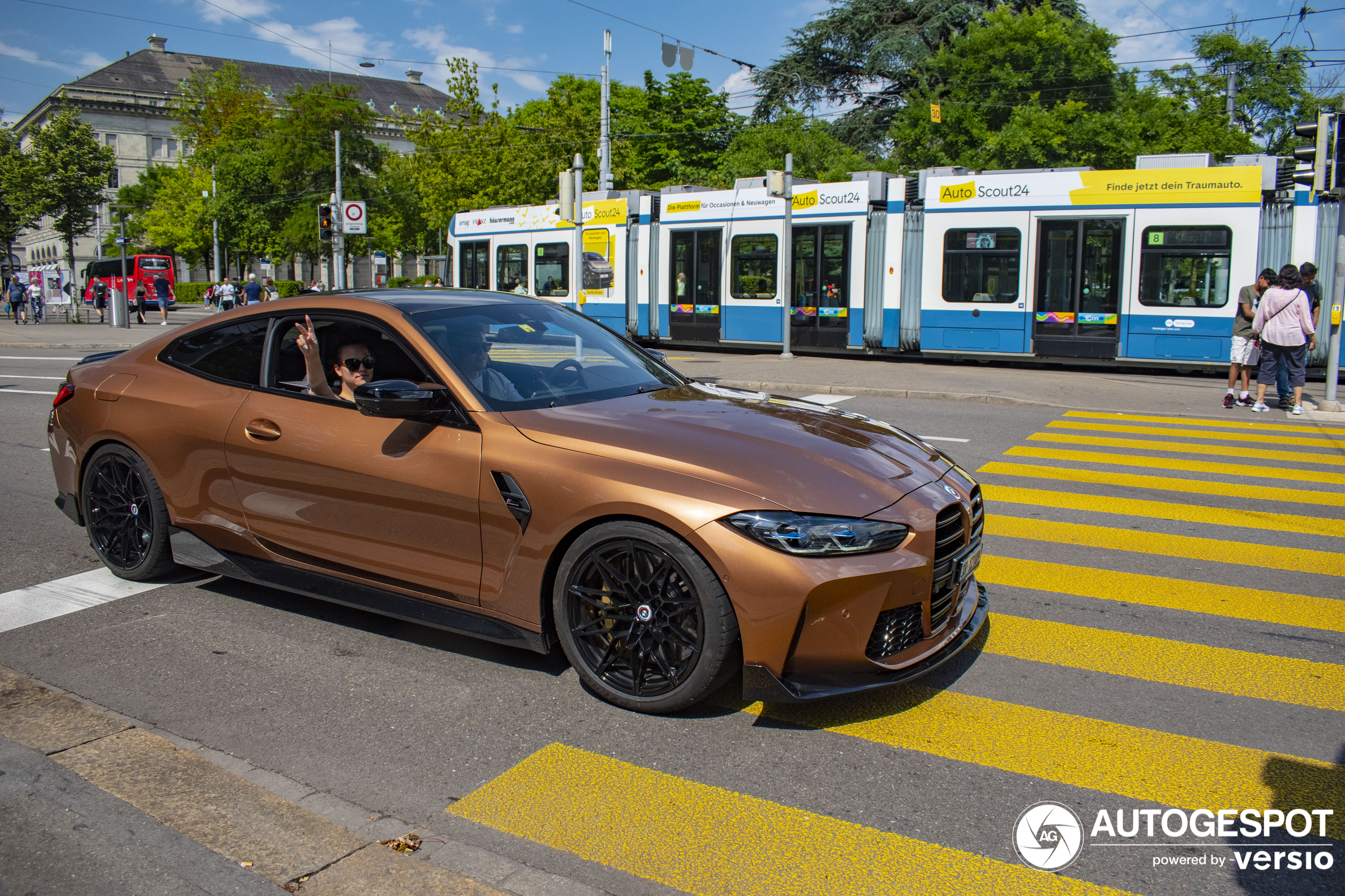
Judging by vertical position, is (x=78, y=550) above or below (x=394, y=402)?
below

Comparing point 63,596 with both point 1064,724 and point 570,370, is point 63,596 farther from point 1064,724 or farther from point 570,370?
point 1064,724

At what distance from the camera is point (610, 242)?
24.8 meters

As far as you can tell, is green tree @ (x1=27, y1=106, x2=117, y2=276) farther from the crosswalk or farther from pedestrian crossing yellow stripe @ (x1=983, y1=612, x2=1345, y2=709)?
pedestrian crossing yellow stripe @ (x1=983, y1=612, x2=1345, y2=709)

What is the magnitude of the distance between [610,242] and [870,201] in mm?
6831

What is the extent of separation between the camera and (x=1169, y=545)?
627 centimetres

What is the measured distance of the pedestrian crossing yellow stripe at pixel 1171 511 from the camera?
22.2 feet

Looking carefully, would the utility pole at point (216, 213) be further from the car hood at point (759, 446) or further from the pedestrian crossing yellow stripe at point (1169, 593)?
the car hood at point (759, 446)

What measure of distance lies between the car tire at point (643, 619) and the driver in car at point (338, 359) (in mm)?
1538

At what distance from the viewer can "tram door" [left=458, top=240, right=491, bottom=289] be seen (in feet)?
88.8

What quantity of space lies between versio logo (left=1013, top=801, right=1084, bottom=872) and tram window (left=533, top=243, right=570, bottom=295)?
2300 centimetres

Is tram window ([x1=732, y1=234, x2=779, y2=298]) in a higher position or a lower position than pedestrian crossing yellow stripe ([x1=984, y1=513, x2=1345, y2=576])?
higher

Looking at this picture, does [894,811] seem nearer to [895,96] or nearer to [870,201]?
[870,201]

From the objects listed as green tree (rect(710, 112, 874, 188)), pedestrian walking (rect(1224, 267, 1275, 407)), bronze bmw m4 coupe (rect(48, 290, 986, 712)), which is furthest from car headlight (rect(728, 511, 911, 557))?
green tree (rect(710, 112, 874, 188))

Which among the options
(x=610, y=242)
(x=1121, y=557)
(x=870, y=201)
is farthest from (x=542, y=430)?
(x=610, y=242)
